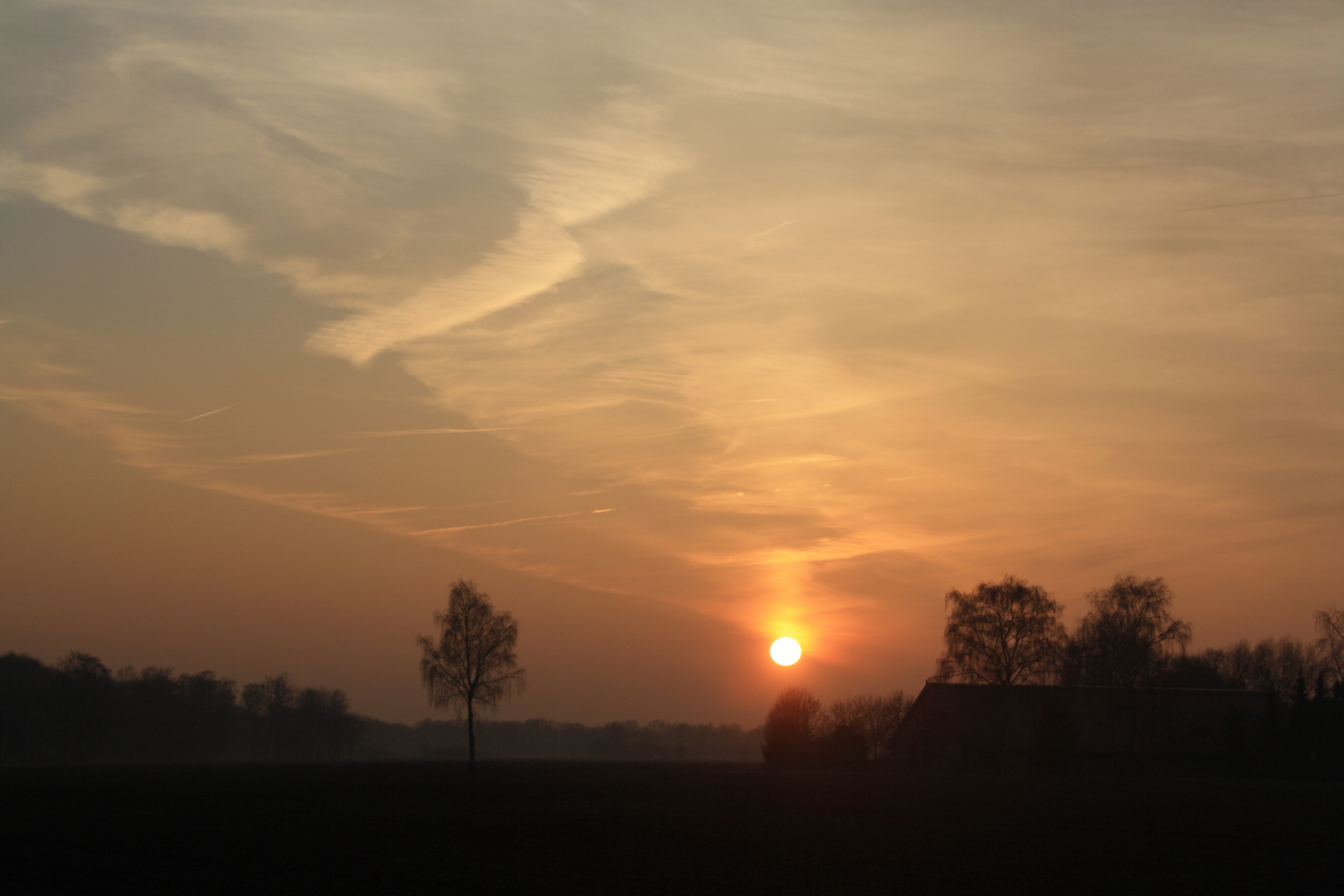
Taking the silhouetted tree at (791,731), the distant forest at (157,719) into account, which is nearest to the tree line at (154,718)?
the distant forest at (157,719)

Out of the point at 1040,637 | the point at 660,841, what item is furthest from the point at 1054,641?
the point at 660,841

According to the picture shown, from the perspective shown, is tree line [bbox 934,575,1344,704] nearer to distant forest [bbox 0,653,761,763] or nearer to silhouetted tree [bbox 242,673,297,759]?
distant forest [bbox 0,653,761,763]

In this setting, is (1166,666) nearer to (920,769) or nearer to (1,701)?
(920,769)

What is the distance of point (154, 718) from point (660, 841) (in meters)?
133

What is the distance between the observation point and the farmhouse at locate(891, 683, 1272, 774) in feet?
278

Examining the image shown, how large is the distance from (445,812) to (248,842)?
909 cm

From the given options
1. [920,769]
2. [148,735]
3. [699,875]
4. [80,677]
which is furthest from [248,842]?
[148,735]

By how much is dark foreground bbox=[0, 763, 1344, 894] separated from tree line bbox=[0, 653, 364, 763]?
84.6 m

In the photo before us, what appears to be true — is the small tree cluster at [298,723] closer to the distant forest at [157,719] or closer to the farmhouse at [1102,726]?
the distant forest at [157,719]

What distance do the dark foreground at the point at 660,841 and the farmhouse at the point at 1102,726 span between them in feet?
132

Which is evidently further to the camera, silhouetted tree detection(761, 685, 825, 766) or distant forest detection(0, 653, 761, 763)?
distant forest detection(0, 653, 761, 763)

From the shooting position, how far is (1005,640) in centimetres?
8294

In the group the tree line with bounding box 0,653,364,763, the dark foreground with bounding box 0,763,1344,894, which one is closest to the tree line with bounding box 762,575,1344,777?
the dark foreground with bounding box 0,763,1344,894

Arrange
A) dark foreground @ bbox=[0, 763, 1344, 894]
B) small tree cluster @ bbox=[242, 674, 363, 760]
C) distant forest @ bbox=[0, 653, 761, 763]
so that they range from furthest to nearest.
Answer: small tree cluster @ bbox=[242, 674, 363, 760] → distant forest @ bbox=[0, 653, 761, 763] → dark foreground @ bbox=[0, 763, 1344, 894]
